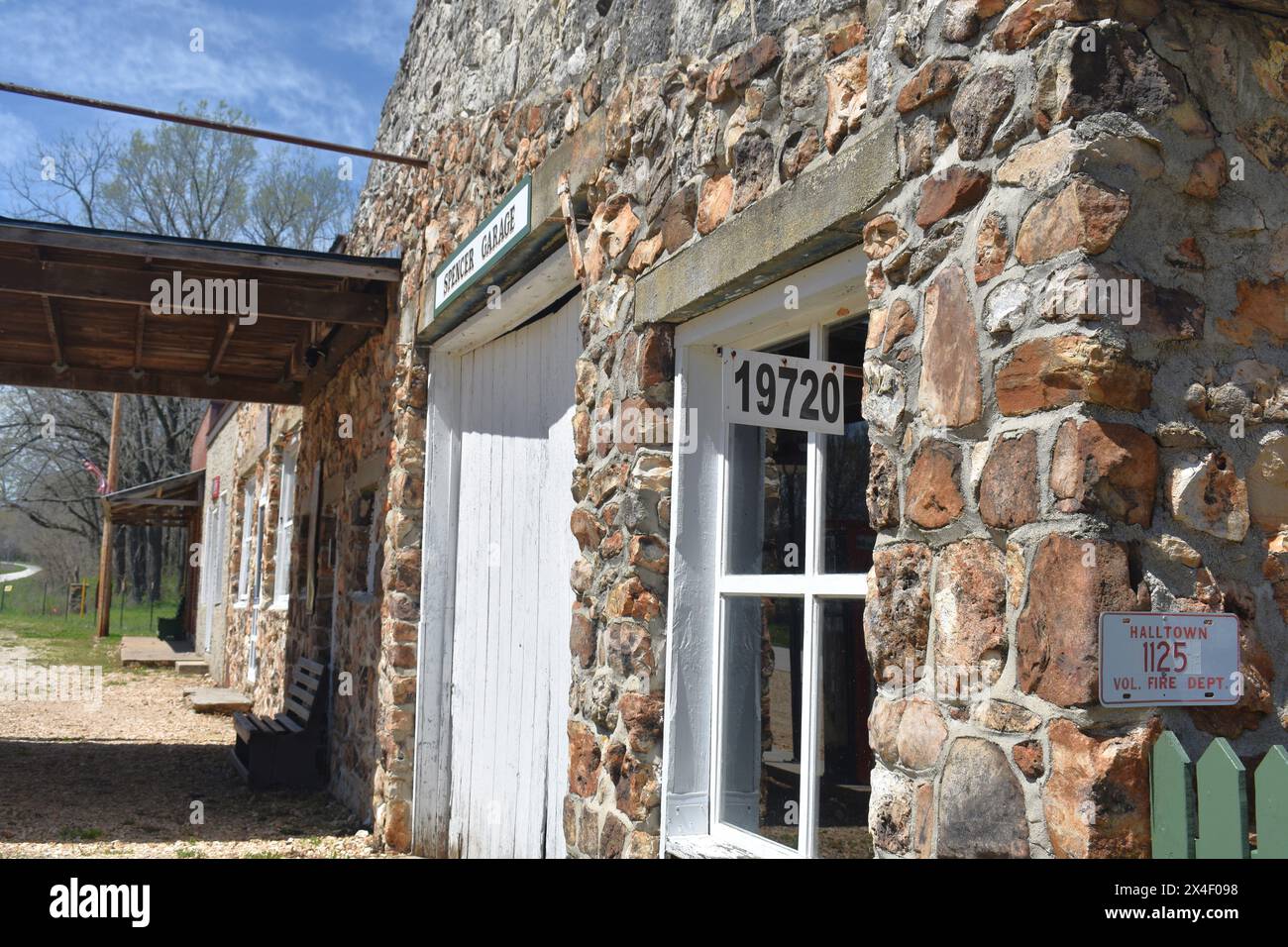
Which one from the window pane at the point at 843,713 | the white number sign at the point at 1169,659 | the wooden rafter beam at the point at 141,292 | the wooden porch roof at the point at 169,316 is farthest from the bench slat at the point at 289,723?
the white number sign at the point at 1169,659

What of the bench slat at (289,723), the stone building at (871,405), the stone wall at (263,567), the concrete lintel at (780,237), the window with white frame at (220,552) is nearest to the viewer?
the stone building at (871,405)

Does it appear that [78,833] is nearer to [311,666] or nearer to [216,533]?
[311,666]

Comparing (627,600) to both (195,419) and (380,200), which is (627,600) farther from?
(195,419)

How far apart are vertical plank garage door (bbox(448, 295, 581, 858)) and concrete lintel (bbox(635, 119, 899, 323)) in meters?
1.43

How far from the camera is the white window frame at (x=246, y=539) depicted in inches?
579

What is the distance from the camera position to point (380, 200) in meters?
7.95

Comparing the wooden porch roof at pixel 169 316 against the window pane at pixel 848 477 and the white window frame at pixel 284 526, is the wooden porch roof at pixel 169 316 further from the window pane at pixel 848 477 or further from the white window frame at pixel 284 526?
the window pane at pixel 848 477

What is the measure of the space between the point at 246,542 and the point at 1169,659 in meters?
14.4

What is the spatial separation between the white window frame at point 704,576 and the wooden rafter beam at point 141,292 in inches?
153

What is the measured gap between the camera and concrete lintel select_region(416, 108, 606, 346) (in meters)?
4.22

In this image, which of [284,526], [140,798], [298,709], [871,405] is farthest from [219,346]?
[871,405]

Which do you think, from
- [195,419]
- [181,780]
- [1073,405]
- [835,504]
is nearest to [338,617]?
[181,780]

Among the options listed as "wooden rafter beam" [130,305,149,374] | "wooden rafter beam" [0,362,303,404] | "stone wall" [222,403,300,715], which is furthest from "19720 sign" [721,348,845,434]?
"stone wall" [222,403,300,715]
